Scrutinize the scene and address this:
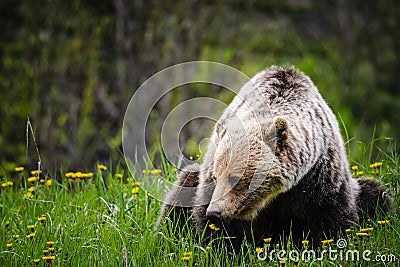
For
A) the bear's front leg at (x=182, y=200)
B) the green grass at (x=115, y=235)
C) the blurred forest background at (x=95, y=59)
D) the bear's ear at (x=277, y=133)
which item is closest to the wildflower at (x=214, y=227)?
the green grass at (x=115, y=235)

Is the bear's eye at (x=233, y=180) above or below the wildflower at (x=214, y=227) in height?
above

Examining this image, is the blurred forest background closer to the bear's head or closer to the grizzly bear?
the grizzly bear

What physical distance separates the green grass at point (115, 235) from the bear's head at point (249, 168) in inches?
13.6

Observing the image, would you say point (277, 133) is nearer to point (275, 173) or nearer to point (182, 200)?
point (275, 173)

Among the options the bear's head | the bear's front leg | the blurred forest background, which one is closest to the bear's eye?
the bear's head

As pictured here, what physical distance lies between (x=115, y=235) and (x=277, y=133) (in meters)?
1.43

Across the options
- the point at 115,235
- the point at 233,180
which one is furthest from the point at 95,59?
the point at 233,180

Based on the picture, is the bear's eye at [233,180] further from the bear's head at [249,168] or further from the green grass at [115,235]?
the green grass at [115,235]

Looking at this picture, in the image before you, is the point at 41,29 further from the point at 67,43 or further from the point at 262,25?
the point at 262,25

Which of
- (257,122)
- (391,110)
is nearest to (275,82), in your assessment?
(257,122)

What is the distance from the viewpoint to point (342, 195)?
4.82 metres

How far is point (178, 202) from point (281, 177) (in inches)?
39.7

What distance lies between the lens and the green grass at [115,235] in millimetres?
4523

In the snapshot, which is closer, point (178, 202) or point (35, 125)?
point (178, 202)
